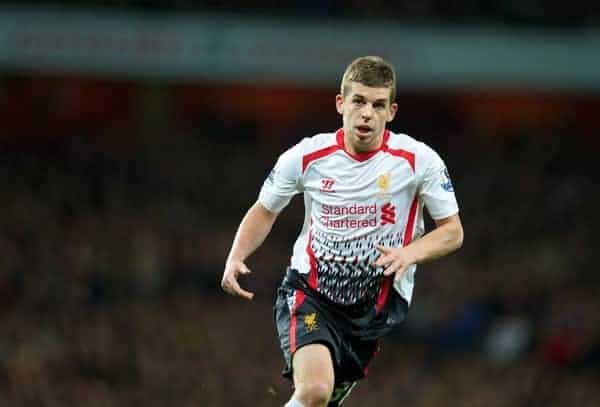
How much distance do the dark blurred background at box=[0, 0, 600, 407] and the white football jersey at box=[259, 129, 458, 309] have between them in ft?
25.6

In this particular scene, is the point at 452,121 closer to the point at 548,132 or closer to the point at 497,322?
the point at 548,132

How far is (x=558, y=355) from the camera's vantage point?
1823cm

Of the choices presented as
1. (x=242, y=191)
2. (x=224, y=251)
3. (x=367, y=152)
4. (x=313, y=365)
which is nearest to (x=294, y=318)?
(x=313, y=365)

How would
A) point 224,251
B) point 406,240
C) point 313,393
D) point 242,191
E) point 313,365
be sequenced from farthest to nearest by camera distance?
point 242,191 < point 224,251 < point 406,240 < point 313,365 < point 313,393

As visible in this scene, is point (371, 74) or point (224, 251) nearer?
point (371, 74)

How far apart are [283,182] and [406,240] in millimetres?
807

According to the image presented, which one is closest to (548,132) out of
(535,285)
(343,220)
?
(535,285)

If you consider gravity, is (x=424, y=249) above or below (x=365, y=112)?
below

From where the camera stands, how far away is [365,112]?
7.59 metres

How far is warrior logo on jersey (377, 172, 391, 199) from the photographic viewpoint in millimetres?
7820

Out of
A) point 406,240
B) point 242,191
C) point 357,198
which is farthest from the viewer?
point 242,191

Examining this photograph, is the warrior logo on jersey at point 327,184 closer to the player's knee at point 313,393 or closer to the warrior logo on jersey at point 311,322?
the warrior logo on jersey at point 311,322

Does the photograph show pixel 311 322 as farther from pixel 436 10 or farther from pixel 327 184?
pixel 436 10

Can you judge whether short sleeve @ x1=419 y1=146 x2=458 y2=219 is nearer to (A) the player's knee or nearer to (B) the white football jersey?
(B) the white football jersey
